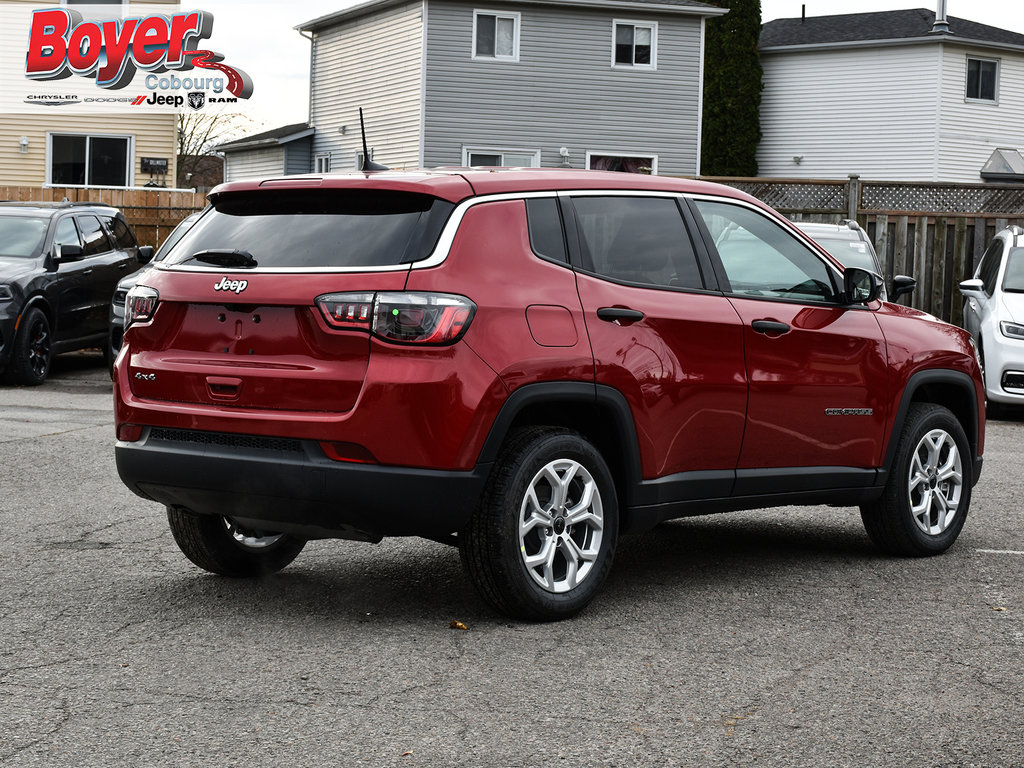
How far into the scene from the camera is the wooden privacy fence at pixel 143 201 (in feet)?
77.4

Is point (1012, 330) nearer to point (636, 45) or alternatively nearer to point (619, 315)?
point (619, 315)

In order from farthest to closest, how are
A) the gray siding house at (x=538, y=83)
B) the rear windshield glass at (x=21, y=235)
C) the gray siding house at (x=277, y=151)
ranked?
the gray siding house at (x=277, y=151), the gray siding house at (x=538, y=83), the rear windshield glass at (x=21, y=235)

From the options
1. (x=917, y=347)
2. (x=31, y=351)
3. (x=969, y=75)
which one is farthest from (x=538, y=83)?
(x=917, y=347)

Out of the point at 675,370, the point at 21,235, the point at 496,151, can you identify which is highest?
the point at 496,151

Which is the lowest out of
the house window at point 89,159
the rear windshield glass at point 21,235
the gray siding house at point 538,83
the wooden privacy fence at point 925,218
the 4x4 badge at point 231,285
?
the 4x4 badge at point 231,285

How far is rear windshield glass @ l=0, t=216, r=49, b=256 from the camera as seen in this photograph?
1630 cm

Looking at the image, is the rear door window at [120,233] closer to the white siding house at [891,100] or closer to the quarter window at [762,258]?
the quarter window at [762,258]

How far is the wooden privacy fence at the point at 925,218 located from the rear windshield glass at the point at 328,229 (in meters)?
15.5

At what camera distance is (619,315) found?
5.75 meters

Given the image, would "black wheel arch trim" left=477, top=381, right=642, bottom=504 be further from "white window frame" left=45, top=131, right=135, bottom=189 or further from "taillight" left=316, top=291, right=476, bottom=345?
"white window frame" left=45, top=131, right=135, bottom=189

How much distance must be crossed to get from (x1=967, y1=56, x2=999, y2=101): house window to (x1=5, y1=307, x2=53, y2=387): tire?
31928mm

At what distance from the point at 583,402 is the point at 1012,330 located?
10152mm

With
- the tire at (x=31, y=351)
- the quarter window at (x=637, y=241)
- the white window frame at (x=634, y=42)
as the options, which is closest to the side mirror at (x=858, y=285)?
the quarter window at (x=637, y=241)

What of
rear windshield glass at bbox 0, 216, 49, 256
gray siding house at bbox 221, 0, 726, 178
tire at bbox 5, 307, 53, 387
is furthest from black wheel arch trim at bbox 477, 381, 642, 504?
gray siding house at bbox 221, 0, 726, 178
